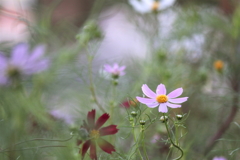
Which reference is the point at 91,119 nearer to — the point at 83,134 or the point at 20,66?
the point at 83,134

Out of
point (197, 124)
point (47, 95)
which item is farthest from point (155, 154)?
point (47, 95)

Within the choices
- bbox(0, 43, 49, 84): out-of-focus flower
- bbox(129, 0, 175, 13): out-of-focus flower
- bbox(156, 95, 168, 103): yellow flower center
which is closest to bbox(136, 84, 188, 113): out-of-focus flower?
bbox(156, 95, 168, 103): yellow flower center

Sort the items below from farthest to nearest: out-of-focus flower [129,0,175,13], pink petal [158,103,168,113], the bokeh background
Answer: out-of-focus flower [129,0,175,13], the bokeh background, pink petal [158,103,168,113]

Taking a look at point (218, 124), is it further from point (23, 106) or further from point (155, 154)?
point (23, 106)

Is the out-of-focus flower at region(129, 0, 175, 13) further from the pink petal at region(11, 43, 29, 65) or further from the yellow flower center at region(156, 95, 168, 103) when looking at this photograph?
the yellow flower center at region(156, 95, 168, 103)

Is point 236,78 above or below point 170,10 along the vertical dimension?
below

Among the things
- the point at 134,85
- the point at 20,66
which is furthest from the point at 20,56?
the point at 134,85

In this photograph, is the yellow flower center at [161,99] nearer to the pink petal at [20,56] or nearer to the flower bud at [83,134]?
the flower bud at [83,134]

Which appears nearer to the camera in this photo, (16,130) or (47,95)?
(16,130)

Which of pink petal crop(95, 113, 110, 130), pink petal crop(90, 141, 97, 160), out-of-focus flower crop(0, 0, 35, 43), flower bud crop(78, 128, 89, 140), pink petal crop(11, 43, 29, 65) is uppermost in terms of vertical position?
out-of-focus flower crop(0, 0, 35, 43)

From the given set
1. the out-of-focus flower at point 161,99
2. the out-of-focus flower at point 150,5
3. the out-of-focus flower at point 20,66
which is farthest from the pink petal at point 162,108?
the out-of-focus flower at point 150,5

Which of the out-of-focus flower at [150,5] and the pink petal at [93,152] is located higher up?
the out-of-focus flower at [150,5]
